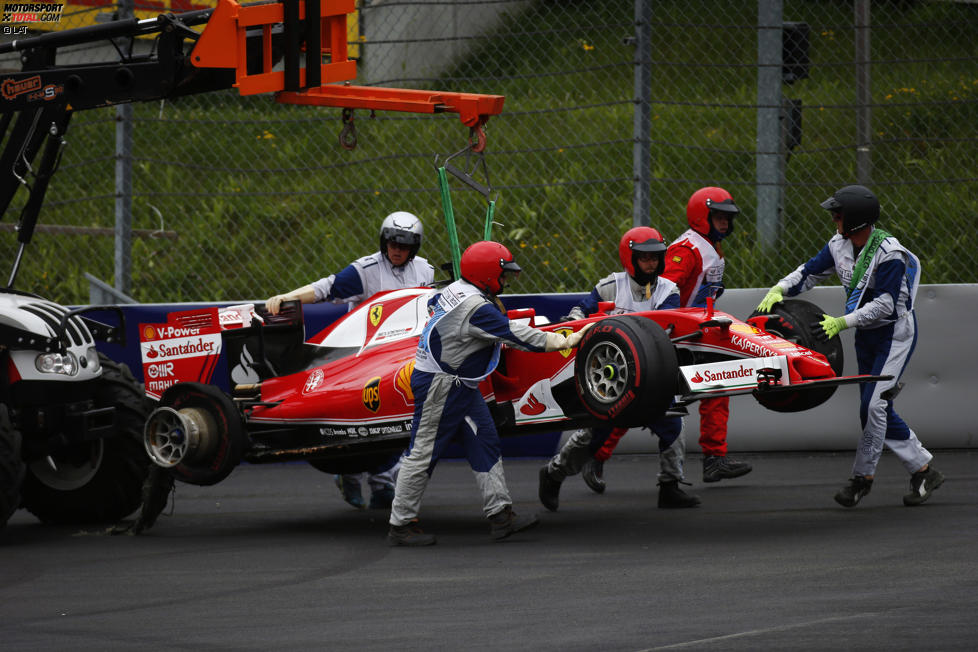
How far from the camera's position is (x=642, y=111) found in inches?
457

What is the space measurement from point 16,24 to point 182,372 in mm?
3548

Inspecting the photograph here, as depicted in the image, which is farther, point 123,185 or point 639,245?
point 123,185

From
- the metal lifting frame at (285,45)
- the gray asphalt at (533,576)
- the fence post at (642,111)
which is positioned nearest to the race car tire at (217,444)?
the gray asphalt at (533,576)

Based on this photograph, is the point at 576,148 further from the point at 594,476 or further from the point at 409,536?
the point at 409,536

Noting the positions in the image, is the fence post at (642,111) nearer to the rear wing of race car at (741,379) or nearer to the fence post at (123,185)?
the rear wing of race car at (741,379)

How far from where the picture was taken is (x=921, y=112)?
43.6ft

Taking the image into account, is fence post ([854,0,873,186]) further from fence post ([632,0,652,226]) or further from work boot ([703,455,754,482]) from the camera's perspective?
work boot ([703,455,754,482])

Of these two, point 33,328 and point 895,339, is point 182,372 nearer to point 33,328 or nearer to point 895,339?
point 33,328

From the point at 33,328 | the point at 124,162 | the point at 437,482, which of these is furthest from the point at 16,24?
the point at 437,482

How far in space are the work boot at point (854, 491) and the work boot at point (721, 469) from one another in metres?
1.15

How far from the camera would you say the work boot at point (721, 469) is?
33.3 feet

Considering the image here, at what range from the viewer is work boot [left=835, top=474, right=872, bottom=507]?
29.6 feet

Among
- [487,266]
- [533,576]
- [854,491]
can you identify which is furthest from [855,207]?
[533,576]

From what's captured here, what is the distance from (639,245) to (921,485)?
2215mm
